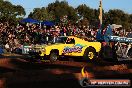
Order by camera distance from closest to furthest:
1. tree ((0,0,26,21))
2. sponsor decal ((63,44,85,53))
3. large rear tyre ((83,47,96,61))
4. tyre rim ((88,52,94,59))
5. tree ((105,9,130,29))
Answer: sponsor decal ((63,44,85,53)), large rear tyre ((83,47,96,61)), tyre rim ((88,52,94,59)), tree ((0,0,26,21)), tree ((105,9,130,29))

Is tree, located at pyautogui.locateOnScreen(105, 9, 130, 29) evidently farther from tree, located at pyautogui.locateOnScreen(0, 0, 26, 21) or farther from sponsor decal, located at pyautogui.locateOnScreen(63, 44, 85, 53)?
sponsor decal, located at pyautogui.locateOnScreen(63, 44, 85, 53)

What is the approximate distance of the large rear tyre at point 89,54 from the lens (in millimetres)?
22016

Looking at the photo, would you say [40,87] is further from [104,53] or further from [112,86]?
[104,53]

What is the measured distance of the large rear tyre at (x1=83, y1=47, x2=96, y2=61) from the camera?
22.0m

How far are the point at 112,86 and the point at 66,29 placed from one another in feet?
72.8

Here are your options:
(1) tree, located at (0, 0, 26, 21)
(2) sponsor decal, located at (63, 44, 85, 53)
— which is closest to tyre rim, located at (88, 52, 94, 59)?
(2) sponsor decal, located at (63, 44, 85, 53)

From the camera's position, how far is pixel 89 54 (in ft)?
72.6

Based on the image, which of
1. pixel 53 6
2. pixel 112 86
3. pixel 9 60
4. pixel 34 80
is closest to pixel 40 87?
pixel 34 80

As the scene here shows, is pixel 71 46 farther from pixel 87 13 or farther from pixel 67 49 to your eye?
pixel 87 13

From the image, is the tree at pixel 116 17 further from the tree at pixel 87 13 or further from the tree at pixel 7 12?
the tree at pixel 7 12

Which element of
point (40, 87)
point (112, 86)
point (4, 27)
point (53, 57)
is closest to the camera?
point (112, 86)

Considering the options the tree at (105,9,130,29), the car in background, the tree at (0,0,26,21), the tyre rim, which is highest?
the tree at (105,9,130,29)

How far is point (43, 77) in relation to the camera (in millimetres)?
8758

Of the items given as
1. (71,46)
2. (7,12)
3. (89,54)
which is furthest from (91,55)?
(7,12)
